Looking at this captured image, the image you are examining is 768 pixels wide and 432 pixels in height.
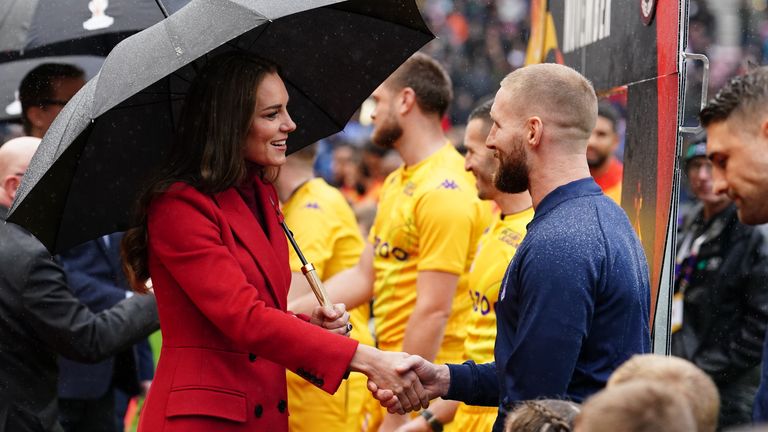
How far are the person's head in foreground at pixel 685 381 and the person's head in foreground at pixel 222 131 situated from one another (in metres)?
1.87

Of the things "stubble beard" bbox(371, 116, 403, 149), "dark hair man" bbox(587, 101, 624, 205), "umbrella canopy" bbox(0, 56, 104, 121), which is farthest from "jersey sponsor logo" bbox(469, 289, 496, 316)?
"umbrella canopy" bbox(0, 56, 104, 121)

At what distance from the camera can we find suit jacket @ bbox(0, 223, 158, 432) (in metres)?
Result: 4.93

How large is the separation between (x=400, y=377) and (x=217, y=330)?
2.11 feet

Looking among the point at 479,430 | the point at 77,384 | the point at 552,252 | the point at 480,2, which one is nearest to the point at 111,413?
the point at 77,384

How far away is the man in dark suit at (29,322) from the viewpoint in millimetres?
4934

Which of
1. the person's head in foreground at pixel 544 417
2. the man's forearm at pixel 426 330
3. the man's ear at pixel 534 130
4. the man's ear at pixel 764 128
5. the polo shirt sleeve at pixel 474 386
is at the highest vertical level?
the man's ear at pixel 764 128

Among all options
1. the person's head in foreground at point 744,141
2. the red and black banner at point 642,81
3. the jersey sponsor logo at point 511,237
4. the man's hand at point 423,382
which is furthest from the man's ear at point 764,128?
the jersey sponsor logo at point 511,237

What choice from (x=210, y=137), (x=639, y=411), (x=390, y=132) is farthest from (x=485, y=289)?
(x=639, y=411)

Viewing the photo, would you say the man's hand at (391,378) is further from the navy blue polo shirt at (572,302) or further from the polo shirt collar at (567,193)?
the polo shirt collar at (567,193)

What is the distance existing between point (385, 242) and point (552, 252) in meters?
2.69

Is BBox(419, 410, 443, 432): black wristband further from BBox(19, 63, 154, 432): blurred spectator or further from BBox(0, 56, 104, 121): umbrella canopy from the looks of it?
BBox(0, 56, 104, 121): umbrella canopy

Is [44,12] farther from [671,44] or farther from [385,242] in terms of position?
[671,44]

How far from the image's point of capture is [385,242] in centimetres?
588

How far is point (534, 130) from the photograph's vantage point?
3557 millimetres
